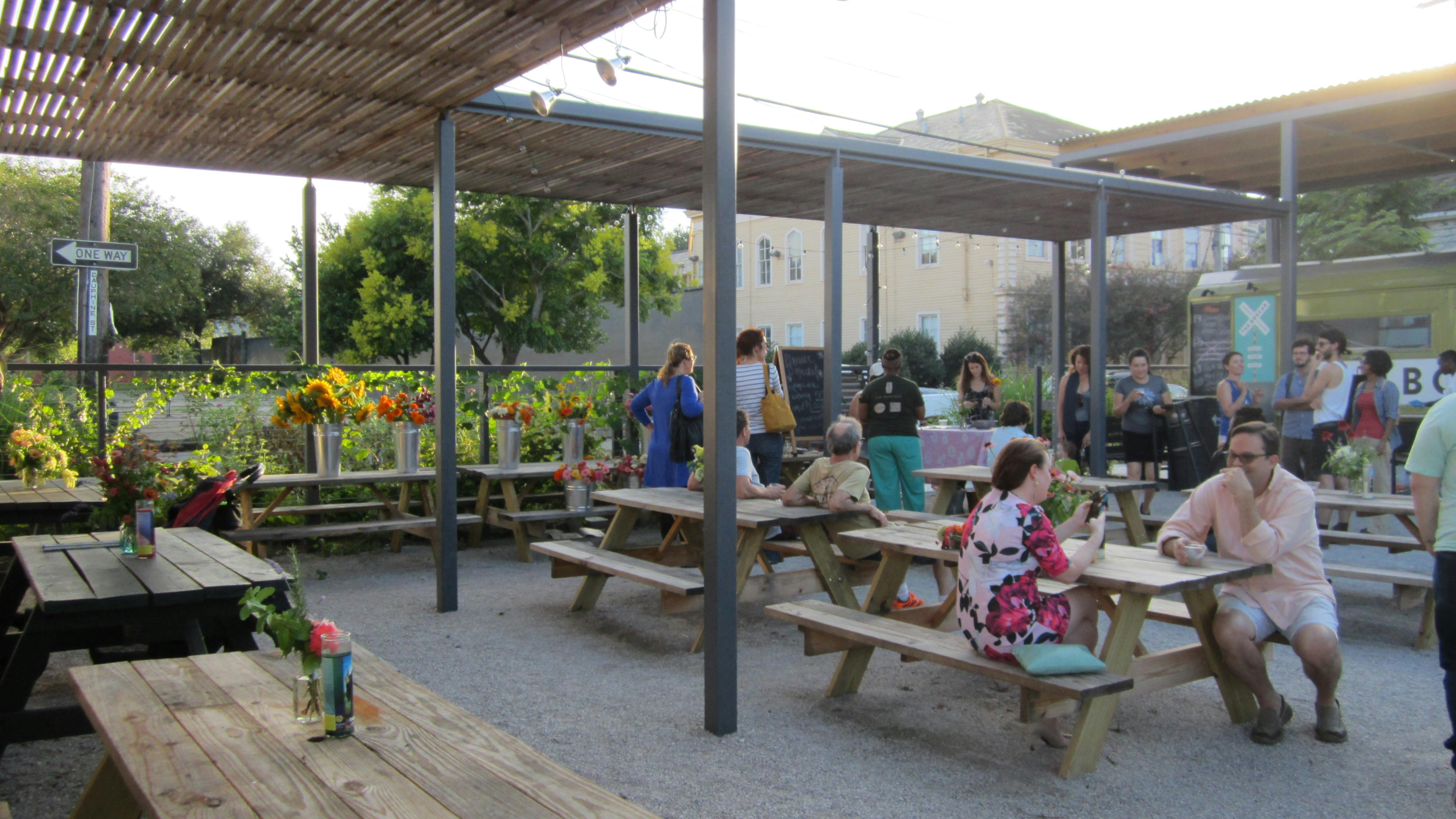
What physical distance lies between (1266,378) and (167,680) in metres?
13.1

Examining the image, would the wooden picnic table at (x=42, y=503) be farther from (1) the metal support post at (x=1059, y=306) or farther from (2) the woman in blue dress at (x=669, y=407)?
(1) the metal support post at (x=1059, y=306)

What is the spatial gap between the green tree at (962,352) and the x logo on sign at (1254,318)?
16.9 metres

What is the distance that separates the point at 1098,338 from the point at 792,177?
3.24m

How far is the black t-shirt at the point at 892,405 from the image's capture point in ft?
26.4

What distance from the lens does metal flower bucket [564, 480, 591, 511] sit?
851 centimetres

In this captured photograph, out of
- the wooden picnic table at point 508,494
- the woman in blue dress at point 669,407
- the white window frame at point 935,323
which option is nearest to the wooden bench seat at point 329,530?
the wooden picnic table at point 508,494

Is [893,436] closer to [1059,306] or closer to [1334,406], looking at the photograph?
[1334,406]

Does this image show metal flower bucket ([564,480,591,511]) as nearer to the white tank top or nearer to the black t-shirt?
the black t-shirt

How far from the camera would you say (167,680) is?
2850 mm

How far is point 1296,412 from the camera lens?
9383 mm

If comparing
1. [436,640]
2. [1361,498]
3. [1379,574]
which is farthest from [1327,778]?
[436,640]

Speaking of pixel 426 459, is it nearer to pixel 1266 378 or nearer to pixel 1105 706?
pixel 1105 706

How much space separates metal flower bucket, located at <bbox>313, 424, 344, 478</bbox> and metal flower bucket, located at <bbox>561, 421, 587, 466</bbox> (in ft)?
6.01

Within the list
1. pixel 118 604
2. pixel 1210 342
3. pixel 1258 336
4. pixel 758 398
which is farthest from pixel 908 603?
pixel 1210 342
